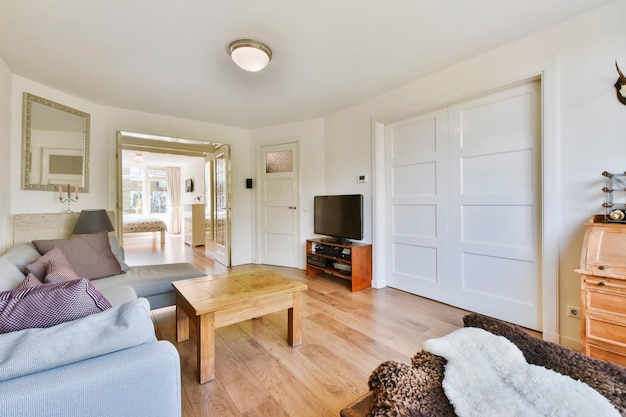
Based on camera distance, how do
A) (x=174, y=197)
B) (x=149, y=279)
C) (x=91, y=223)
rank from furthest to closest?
(x=174, y=197), (x=91, y=223), (x=149, y=279)

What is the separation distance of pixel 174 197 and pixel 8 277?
8.28 m

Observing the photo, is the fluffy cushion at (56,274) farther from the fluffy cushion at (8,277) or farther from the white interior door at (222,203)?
the white interior door at (222,203)

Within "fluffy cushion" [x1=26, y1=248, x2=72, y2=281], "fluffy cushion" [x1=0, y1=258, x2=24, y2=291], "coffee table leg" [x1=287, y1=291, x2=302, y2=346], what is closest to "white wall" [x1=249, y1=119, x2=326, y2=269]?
"coffee table leg" [x1=287, y1=291, x2=302, y2=346]

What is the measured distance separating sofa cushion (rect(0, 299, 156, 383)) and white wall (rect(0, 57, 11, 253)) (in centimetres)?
260

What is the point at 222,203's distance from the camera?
5.06 metres

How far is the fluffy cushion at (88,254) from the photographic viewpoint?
2.21 meters

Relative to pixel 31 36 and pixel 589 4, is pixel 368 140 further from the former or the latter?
pixel 31 36

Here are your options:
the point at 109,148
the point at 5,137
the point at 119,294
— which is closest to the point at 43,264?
the point at 119,294

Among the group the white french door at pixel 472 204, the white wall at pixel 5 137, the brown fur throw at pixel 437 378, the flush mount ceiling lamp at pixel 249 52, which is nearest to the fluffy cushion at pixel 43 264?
the white wall at pixel 5 137

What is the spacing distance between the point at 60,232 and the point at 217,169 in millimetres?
2649

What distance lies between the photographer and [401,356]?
1926mm

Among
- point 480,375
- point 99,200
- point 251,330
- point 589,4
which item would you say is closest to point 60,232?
point 99,200

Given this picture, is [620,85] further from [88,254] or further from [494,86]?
[88,254]

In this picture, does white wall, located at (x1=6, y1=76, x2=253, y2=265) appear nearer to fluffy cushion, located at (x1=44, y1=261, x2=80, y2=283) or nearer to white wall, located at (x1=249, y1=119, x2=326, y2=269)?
white wall, located at (x1=249, y1=119, x2=326, y2=269)
